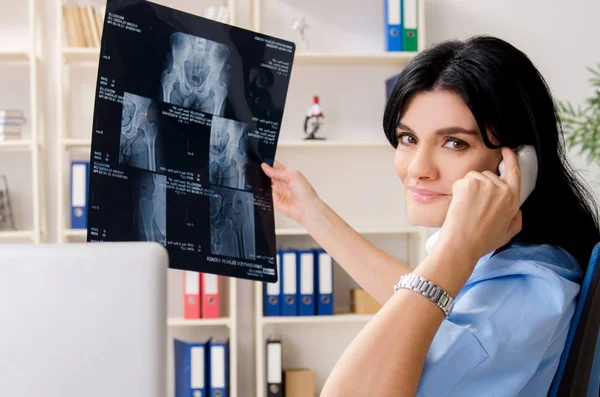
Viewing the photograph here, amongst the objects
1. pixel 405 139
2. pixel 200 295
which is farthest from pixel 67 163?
pixel 405 139

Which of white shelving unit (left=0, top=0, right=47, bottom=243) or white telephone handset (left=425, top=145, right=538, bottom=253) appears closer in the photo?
white telephone handset (left=425, top=145, right=538, bottom=253)

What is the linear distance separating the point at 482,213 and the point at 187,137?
54 cm

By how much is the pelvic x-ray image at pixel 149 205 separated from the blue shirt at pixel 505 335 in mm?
498

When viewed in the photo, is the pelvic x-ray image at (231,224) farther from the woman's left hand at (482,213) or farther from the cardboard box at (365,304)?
the cardboard box at (365,304)

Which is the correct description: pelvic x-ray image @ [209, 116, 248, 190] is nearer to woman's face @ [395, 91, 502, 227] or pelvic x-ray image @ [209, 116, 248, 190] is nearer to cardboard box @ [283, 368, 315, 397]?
woman's face @ [395, 91, 502, 227]

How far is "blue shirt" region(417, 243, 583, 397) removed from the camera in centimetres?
84

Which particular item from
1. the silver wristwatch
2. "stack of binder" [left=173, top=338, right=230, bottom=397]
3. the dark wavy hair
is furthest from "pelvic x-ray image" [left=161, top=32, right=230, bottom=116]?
"stack of binder" [left=173, top=338, right=230, bottom=397]

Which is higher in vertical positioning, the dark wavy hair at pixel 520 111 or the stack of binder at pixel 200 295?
the dark wavy hair at pixel 520 111

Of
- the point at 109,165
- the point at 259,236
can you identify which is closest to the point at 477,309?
the point at 259,236

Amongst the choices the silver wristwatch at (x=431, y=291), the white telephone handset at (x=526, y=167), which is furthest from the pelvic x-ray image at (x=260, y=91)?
the silver wristwatch at (x=431, y=291)

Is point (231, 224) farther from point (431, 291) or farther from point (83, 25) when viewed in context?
point (83, 25)

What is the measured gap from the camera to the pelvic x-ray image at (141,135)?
3.66 ft

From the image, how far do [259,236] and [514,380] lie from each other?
1.80ft

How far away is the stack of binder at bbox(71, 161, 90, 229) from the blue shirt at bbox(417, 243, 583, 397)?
243 cm
